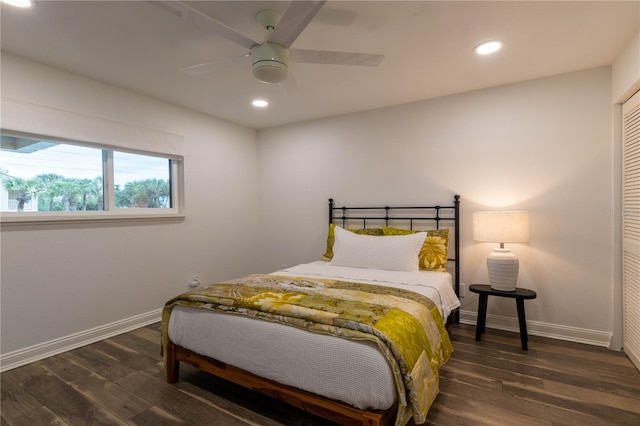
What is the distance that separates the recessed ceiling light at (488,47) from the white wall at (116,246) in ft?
9.82

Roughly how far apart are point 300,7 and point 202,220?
2889mm

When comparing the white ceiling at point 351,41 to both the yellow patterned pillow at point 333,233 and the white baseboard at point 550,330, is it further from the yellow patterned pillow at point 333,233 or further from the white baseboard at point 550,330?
the white baseboard at point 550,330

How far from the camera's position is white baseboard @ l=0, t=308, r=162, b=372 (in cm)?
228

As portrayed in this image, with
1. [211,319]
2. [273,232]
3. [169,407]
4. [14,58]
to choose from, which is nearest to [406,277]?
[211,319]

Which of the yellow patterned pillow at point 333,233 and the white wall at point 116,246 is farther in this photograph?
the yellow patterned pillow at point 333,233

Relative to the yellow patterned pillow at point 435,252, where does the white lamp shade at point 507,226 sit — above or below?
above

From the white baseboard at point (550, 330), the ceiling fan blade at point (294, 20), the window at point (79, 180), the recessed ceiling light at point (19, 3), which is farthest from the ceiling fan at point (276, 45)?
the white baseboard at point (550, 330)

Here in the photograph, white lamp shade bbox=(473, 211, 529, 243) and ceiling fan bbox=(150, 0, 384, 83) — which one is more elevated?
ceiling fan bbox=(150, 0, 384, 83)

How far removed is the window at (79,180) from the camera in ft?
7.82

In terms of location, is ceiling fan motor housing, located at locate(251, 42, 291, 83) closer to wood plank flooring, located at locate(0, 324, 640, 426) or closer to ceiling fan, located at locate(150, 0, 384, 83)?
ceiling fan, located at locate(150, 0, 384, 83)

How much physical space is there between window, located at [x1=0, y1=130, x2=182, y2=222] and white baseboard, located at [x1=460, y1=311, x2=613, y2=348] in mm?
3512

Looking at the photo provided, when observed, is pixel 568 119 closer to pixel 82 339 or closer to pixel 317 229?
pixel 317 229

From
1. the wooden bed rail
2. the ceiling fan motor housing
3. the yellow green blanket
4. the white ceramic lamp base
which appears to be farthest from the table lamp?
the ceiling fan motor housing

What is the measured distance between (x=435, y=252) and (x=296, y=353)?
71.2 inches
